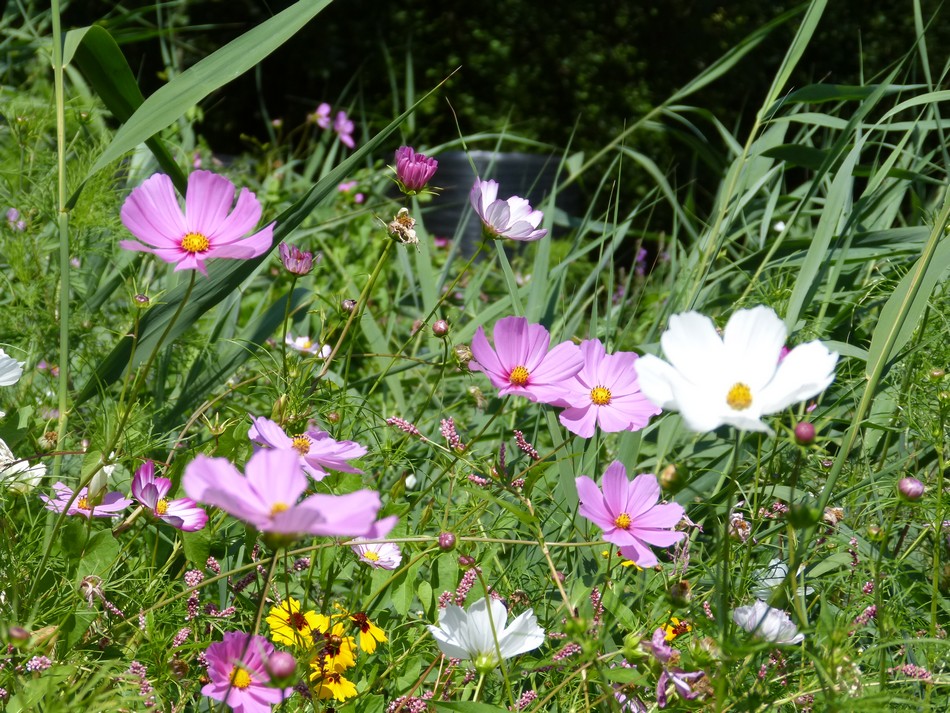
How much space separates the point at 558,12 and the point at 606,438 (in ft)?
13.3

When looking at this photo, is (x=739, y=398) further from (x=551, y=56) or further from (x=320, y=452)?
(x=551, y=56)

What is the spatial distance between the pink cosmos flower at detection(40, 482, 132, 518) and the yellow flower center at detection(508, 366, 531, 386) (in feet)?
1.01

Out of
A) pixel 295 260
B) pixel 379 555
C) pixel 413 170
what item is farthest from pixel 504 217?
pixel 379 555

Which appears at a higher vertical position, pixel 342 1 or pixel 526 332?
pixel 526 332

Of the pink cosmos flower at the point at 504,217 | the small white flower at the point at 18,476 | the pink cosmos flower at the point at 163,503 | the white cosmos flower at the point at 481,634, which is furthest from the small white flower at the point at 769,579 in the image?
the small white flower at the point at 18,476

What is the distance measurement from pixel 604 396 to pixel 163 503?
0.35 metres

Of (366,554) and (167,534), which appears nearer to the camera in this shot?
(366,554)

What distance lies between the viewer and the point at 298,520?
401 mm

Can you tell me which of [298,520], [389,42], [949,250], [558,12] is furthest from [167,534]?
[558,12]

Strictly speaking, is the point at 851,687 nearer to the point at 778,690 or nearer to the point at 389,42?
the point at 778,690

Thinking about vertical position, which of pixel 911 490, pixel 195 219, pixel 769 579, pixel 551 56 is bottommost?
pixel 551 56

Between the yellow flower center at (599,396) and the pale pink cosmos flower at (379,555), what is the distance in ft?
0.65

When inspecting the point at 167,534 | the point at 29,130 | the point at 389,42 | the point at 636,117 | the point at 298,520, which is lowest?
the point at 636,117

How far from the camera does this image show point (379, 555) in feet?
2.60
